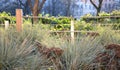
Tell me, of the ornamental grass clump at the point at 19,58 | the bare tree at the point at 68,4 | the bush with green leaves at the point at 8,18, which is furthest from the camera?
the bare tree at the point at 68,4

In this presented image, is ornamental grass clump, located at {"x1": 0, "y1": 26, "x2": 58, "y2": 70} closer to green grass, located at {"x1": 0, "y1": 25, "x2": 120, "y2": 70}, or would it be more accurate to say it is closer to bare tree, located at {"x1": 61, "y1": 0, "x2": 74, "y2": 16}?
green grass, located at {"x1": 0, "y1": 25, "x2": 120, "y2": 70}

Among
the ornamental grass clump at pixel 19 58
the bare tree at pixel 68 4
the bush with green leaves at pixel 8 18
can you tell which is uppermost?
the bare tree at pixel 68 4

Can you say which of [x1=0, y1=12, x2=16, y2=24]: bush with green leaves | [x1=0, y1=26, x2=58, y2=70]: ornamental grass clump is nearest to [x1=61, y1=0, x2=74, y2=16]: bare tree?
[x1=0, y1=12, x2=16, y2=24]: bush with green leaves

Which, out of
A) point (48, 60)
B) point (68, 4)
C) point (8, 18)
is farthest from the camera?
point (68, 4)

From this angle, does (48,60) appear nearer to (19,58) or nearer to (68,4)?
(19,58)

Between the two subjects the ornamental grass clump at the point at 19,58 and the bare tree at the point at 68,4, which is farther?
the bare tree at the point at 68,4

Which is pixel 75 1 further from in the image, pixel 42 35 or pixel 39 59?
pixel 39 59

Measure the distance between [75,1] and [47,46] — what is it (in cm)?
2046

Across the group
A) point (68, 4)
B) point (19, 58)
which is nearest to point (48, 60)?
point (19, 58)

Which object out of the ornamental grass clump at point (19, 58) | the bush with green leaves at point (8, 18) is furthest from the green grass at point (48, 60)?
the bush with green leaves at point (8, 18)

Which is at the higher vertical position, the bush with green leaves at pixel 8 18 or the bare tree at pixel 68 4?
the bare tree at pixel 68 4

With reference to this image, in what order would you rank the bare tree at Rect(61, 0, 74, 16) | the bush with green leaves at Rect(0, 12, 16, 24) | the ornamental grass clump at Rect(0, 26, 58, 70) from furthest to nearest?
the bare tree at Rect(61, 0, 74, 16), the bush with green leaves at Rect(0, 12, 16, 24), the ornamental grass clump at Rect(0, 26, 58, 70)

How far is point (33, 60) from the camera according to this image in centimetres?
354

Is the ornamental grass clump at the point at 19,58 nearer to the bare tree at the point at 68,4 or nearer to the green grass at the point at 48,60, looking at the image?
the green grass at the point at 48,60
